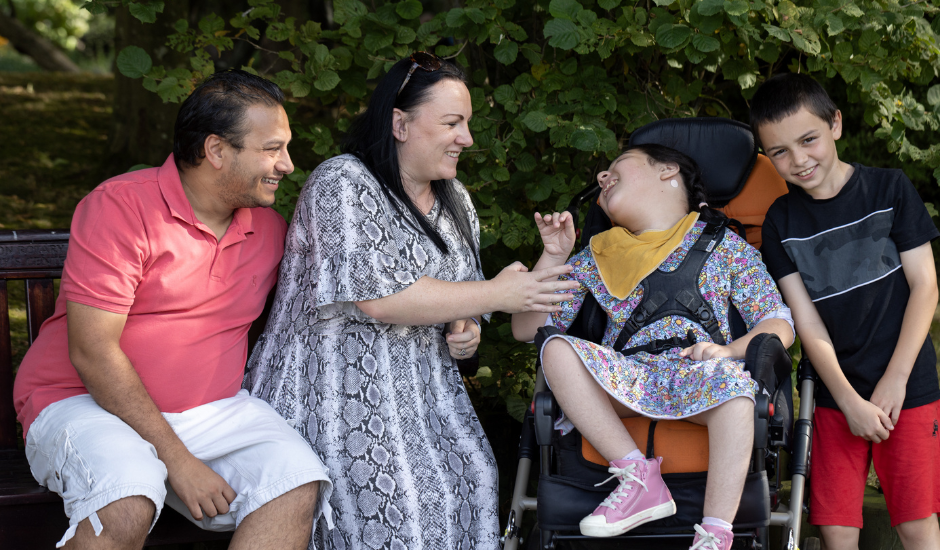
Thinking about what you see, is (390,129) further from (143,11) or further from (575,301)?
(143,11)

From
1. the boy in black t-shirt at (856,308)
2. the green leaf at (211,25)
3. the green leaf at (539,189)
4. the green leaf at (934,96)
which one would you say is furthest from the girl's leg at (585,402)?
the green leaf at (934,96)

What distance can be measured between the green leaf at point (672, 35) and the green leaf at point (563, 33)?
311 mm

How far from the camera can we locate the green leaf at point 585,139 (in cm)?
309

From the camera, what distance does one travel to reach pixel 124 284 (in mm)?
2389

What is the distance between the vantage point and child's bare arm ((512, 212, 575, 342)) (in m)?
2.81

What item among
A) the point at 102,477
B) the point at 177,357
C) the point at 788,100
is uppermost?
the point at 788,100

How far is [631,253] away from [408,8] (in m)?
→ 1.31

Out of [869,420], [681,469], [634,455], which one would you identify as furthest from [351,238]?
[869,420]

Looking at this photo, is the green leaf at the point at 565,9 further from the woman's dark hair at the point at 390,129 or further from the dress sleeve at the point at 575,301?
the dress sleeve at the point at 575,301

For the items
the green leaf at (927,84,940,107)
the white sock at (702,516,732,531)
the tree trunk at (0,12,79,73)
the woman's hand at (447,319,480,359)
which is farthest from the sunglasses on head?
the tree trunk at (0,12,79,73)

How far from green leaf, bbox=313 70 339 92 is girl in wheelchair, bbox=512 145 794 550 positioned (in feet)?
3.40

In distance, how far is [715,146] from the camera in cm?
317

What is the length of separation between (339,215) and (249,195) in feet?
0.97

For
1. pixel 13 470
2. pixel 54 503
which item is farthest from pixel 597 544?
pixel 13 470
